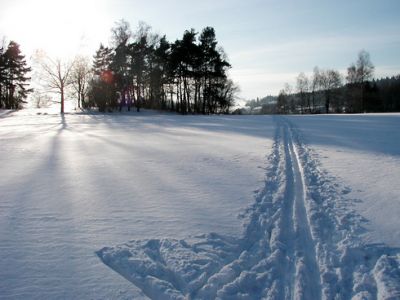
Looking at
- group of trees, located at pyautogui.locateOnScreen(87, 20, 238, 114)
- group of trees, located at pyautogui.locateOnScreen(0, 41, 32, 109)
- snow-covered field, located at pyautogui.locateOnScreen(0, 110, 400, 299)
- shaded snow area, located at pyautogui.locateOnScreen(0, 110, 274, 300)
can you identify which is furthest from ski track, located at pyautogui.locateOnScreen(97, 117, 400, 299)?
group of trees, located at pyautogui.locateOnScreen(0, 41, 32, 109)

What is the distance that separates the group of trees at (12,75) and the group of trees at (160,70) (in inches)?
474

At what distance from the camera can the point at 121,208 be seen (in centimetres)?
567

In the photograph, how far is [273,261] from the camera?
3.99 m

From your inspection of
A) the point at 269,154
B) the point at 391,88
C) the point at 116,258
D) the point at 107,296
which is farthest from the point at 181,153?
the point at 391,88

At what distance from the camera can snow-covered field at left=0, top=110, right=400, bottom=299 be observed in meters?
3.52

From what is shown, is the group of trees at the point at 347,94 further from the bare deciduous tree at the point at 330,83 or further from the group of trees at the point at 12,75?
the group of trees at the point at 12,75

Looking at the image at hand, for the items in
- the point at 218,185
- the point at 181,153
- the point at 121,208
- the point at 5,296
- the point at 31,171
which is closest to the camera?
the point at 5,296

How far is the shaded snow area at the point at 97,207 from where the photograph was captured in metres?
3.58

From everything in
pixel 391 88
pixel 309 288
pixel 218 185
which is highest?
pixel 391 88

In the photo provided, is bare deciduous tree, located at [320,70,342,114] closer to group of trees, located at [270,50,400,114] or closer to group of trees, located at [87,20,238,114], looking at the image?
group of trees, located at [270,50,400,114]

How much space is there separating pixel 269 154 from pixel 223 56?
40858mm

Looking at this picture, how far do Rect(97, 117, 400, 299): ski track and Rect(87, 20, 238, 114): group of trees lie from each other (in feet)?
126

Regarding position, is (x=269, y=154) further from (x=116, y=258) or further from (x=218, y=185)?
(x=116, y=258)

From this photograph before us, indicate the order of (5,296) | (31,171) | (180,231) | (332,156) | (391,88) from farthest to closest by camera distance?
(391,88), (332,156), (31,171), (180,231), (5,296)
